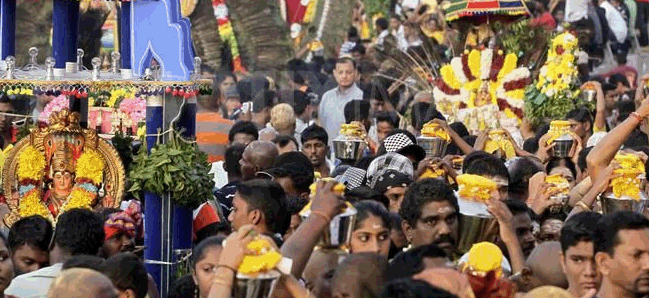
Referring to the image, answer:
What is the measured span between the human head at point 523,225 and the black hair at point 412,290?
376 cm

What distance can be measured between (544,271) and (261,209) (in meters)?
1.45

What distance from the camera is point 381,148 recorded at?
13.8 meters

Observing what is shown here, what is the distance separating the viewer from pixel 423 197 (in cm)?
964

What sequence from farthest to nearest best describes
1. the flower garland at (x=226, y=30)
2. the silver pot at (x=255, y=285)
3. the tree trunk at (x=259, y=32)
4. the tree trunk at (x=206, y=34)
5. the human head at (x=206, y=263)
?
the tree trunk at (x=259, y=32)
the flower garland at (x=226, y=30)
the tree trunk at (x=206, y=34)
the human head at (x=206, y=263)
the silver pot at (x=255, y=285)

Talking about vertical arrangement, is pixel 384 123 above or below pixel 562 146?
above

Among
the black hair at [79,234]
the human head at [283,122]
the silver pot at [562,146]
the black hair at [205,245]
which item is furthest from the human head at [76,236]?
the human head at [283,122]

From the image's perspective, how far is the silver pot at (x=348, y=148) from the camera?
47.1 feet

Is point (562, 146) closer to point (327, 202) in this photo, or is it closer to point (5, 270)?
point (5, 270)

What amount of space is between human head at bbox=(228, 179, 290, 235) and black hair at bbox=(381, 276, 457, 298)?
3.13 meters

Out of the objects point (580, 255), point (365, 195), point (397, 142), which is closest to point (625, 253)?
point (580, 255)

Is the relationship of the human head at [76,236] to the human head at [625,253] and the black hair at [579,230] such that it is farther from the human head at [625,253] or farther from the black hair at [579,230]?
the human head at [625,253]

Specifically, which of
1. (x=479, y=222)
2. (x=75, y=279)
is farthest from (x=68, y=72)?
(x=75, y=279)

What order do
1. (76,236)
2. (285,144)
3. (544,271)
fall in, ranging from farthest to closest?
(285,144) < (76,236) < (544,271)

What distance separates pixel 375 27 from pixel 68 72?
17238mm
